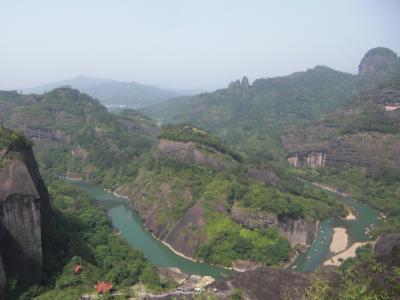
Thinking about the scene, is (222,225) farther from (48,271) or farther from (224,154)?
(48,271)

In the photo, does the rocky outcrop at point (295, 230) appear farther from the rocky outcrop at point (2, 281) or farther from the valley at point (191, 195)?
the rocky outcrop at point (2, 281)

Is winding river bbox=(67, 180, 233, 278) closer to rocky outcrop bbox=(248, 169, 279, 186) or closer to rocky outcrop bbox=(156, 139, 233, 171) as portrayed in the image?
rocky outcrop bbox=(156, 139, 233, 171)

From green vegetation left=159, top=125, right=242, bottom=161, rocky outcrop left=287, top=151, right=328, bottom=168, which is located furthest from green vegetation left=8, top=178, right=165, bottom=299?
rocky outcrop left=287, top=151, right=328, bottom=168

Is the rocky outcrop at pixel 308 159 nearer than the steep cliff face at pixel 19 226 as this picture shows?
No

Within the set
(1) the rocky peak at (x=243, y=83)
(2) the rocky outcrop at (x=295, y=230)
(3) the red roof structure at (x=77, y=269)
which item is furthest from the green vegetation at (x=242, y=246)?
(1) the rocky peak at (x=243, y=83)

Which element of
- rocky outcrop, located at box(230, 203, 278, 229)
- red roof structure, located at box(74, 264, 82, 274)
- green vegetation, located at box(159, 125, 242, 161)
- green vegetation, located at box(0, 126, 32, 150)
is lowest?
rocky outcrop, located at box(230, 203, 278, 229)

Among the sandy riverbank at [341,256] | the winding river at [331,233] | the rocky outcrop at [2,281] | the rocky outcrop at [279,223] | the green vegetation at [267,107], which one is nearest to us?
the rocky outcrop at [2,281]
